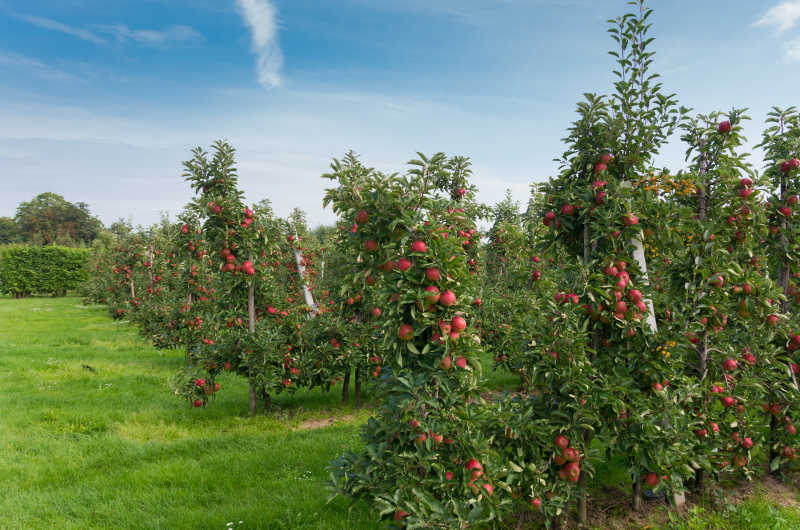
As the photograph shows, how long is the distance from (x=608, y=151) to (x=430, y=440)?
116 inches

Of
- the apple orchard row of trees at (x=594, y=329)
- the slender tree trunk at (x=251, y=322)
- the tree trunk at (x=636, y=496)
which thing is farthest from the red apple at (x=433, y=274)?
the slender tree trunk at (x=251, y=322)

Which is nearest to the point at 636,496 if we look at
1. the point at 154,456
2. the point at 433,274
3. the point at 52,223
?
the point at 433,274

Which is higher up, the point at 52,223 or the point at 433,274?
the point at 52,223

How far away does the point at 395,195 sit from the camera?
11.3 ft

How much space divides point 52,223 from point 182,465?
239 feet

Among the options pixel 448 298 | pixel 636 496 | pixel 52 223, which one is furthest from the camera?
pixel 52 223

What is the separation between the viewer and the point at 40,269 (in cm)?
3719

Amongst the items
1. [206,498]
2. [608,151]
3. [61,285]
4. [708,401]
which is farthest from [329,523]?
[61,285]

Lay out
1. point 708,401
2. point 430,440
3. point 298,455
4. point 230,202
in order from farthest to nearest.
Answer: point 230,202, point 298,455, point 708,401, point 430,440

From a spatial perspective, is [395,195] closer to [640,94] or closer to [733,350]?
[640,94]

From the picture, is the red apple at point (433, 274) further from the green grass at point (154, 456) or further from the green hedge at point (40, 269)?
the green hedge at point (40, 269)

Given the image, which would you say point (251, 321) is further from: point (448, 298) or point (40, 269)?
point (40, 269)

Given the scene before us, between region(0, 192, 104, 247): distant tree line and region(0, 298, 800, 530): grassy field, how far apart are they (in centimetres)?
6105

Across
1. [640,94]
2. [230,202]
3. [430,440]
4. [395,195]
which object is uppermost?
[640,94]
